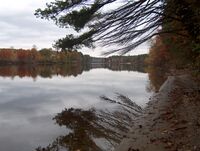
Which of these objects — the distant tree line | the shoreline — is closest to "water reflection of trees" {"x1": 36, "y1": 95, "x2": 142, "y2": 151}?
the shoreline

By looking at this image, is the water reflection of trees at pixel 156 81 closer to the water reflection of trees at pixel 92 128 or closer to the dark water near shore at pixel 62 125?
the dark water near shore at pixel 62 125

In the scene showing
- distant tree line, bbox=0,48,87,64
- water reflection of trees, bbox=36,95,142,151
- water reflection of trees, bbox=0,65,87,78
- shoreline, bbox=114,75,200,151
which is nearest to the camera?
shoreline, bbox=114,75,200,151

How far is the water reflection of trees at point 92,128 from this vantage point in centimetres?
1263

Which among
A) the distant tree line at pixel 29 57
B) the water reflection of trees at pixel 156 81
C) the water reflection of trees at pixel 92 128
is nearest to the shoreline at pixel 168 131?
the water reflection of trees at pixel 92 128

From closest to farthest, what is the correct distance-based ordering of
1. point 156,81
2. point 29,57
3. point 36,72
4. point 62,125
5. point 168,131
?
1. point 168,131
2. point 62,125
3. point 156,81
4. point 36,72
5. point 29,57

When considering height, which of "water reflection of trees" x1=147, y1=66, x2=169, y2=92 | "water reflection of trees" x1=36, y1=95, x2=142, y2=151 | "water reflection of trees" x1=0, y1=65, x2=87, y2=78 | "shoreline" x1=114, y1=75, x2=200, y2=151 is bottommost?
"water reflection of trees" x1=0, y1=65, x2=87, y2=78

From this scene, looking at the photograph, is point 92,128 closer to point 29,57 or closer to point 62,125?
point 62,125

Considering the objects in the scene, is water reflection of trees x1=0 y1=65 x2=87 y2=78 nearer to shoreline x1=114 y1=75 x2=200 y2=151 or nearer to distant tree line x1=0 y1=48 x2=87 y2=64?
distant tree line x1=0 y1=48 x2=87 y2=64

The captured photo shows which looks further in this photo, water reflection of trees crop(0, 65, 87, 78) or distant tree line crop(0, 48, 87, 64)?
distant tree line crop(0, 48, 87, 64)

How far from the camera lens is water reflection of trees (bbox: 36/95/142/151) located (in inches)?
497

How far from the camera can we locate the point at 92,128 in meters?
15.7

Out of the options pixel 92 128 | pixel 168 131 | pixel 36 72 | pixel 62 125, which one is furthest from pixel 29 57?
pixel 168 131

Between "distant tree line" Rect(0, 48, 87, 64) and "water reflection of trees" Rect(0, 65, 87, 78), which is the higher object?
"distant tree line" Rect(0, 48, 87, 64)

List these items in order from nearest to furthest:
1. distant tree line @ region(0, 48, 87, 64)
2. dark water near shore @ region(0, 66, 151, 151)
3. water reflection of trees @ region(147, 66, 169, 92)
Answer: dark water near shore @ region(0, 66, 151, 151)
water reflection of trees @ region(147, 66, 169, 92)
distant tree line @ region(0, 48, 87, 64)
